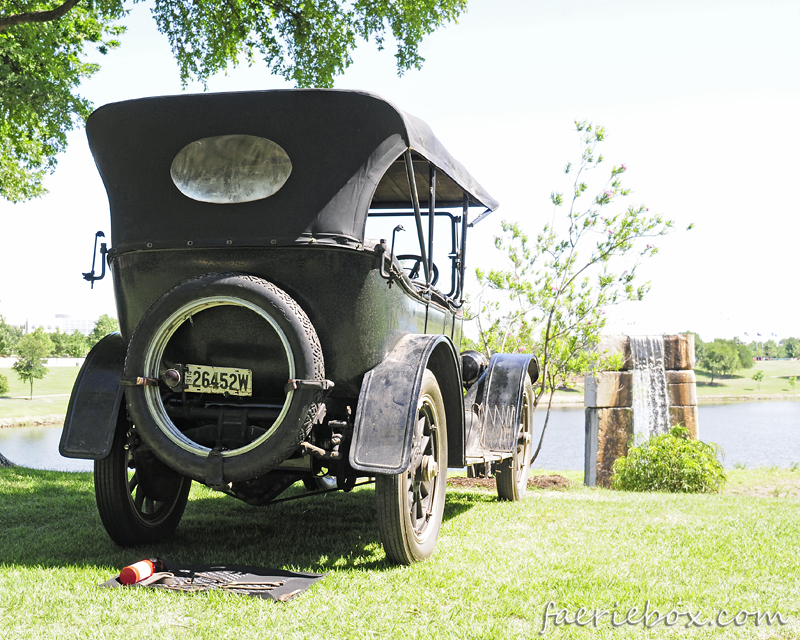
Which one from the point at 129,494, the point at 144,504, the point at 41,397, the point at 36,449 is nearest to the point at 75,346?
the point at 41,397

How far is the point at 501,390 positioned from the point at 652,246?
5.16 metres

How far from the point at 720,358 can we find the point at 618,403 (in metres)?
46.1

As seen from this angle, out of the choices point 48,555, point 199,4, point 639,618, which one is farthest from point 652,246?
point 48,555

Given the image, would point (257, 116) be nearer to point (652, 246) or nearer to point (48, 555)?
point (48, 555)

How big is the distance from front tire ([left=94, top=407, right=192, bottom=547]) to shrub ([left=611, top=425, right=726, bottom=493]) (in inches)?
242

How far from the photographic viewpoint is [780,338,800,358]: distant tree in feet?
314

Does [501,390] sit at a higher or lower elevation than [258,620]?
higher

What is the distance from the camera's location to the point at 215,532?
15.6 feet

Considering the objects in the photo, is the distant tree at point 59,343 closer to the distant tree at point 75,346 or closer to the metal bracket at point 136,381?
the distant tree at point 75,346

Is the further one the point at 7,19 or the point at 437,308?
the point at 7,19

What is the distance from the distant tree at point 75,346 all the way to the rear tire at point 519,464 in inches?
2216

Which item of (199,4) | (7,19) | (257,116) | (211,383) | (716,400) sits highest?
(199,4)

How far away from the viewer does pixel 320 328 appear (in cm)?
369

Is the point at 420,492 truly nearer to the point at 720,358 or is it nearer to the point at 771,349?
the point at 720,358
